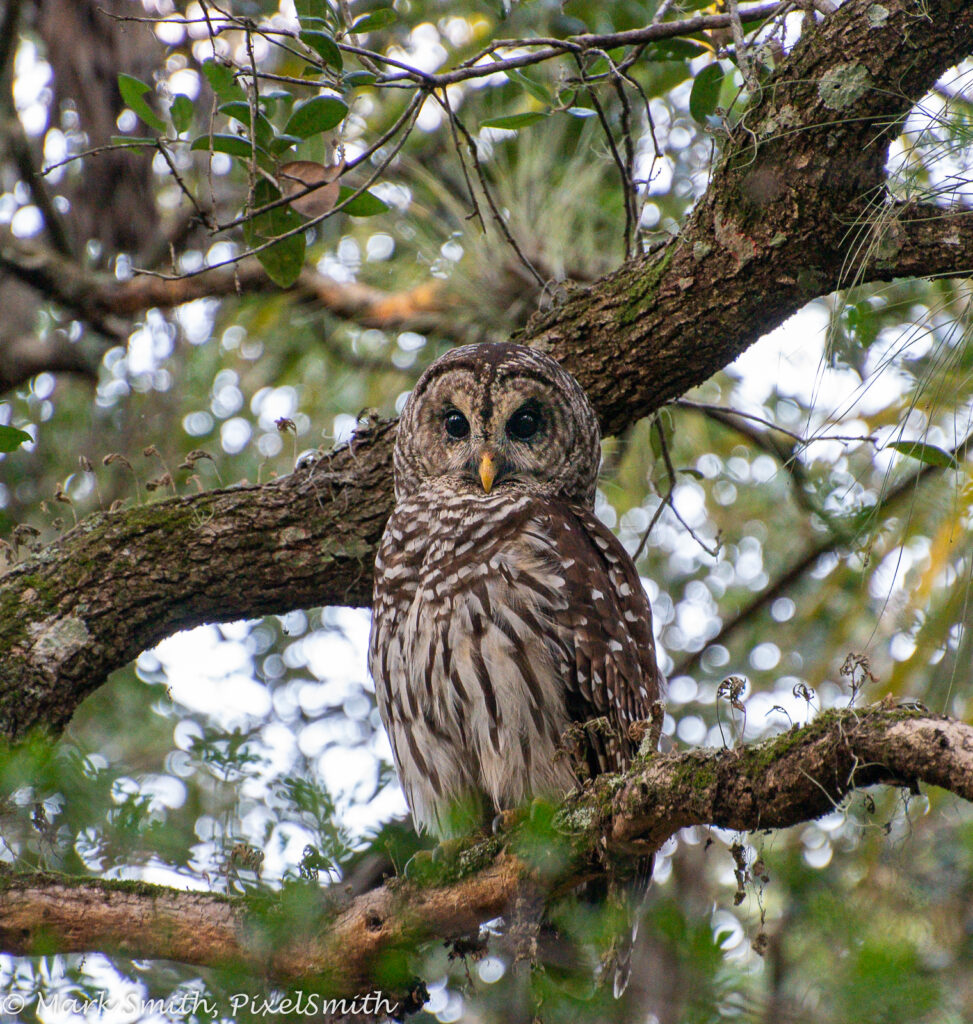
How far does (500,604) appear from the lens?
3.13 meters

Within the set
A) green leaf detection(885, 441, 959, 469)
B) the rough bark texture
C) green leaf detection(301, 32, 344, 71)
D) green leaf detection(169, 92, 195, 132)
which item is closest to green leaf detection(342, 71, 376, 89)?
green leaf detection(301, 32, 344, 71)

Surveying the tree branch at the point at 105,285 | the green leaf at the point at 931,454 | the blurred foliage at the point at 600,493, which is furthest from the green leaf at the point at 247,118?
the green leaf at the point at 931,454

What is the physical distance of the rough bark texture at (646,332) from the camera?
278 centimetres

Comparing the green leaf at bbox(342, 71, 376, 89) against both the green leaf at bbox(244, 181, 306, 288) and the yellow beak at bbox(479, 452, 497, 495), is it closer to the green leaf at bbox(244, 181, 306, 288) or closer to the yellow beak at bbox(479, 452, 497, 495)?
the green leaf at bbox(244, 181, 306, 288)

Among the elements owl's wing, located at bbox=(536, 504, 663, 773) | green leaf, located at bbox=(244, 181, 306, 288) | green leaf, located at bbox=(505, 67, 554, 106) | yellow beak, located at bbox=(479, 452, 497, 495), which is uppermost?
green leaf, located at bbox=(505, 67, 554, 106)

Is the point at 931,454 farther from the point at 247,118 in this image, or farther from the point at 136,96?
the point at 136,96

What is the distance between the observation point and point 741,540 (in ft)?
18.6

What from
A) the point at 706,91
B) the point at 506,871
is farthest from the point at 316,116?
the point at 506,871

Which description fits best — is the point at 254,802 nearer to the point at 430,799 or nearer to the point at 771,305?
the point at 430,799

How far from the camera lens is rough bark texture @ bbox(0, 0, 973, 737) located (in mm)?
2781

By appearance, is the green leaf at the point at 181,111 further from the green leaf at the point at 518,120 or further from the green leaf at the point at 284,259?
the green leaf at the point at 518,120

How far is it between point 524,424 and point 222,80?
143 cm

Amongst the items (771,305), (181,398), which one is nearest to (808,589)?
(771,305)

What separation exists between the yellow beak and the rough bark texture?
1.38 feet
